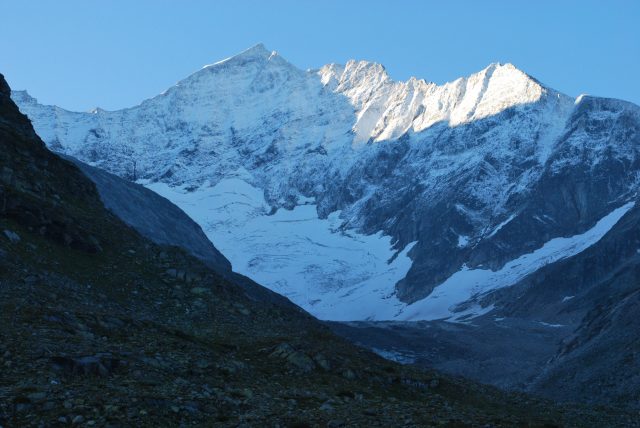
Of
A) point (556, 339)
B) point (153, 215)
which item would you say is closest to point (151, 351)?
point (153, 215)

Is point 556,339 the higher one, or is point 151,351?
point 556,339

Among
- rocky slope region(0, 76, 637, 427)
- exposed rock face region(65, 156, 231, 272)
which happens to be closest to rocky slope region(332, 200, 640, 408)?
rocky slope region(0, 76, 637, 427)

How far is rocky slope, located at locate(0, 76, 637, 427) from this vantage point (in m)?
21.4

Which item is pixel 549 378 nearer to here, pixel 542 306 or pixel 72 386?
pixel 72 386

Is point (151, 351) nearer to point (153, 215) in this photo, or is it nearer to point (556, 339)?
point (153, 215)

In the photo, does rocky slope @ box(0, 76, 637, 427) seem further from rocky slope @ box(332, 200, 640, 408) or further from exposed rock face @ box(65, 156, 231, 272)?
exposed rock face @ box(65, 156, 231, 272)

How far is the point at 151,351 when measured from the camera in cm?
2634

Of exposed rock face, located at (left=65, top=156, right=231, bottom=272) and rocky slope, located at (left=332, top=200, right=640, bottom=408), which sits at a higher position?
exposed rock face, located at (left=65, top=156, right=231, bottom=272)

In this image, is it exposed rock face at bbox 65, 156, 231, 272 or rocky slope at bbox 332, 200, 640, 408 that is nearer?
rocky slope at bbox 332, 200, 640, 408

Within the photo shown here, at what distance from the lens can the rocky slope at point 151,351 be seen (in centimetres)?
2139

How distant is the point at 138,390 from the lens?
22.0m

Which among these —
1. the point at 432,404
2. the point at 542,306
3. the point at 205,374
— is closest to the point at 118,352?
the point at 205,374

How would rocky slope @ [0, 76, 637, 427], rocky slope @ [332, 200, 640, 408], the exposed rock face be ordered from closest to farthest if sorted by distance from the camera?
rocky slope @ [0, 76, 637, 427] → rocky slope @ [332, 200, 640, 408] → the exposed rock face

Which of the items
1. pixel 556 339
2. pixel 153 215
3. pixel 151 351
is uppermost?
pixel 153 215
